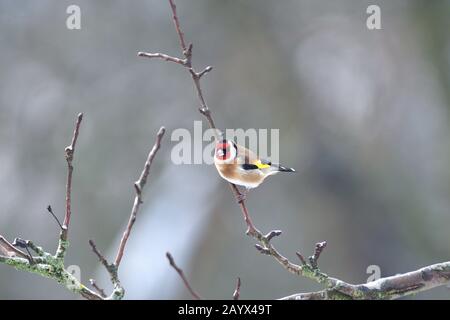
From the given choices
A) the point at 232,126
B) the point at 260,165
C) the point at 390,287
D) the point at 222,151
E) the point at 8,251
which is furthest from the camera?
the point at 232,126

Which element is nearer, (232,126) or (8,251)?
(8,251)

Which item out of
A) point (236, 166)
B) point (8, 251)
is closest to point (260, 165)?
point (236, 166)

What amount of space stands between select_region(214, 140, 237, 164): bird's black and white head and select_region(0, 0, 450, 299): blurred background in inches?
84.5

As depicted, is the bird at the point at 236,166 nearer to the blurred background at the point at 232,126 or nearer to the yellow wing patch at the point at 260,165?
the yellow wing patch at the point at 260,165

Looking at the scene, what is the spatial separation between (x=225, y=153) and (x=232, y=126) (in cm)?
260

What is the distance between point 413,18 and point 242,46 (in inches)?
47.3

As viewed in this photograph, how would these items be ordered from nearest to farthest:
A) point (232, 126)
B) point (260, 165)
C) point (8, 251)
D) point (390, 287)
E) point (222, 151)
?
point (8, 251), point (390, 287), point (222, 151), point (260, 165), point (232, 126)

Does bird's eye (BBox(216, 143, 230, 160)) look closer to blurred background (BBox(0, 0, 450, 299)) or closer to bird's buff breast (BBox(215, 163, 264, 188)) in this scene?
bird's buff breast (BBox(215, 163, 264, 188))

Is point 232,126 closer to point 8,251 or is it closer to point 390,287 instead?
point 390,287

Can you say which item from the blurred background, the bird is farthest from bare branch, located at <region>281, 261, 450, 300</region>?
the blurred background

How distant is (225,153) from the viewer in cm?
140

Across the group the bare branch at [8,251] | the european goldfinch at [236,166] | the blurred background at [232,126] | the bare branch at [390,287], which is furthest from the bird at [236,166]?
the blurred background at [232,126]

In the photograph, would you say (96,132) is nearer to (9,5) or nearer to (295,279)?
(9,5)
